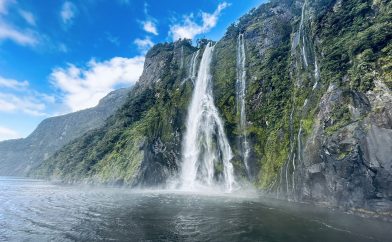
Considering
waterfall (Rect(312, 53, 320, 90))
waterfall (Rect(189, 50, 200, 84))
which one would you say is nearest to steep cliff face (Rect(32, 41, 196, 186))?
waterfall (Rect(189, 50, 200, 84))

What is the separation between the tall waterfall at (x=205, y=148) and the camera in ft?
137

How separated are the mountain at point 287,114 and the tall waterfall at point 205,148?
0.23 m

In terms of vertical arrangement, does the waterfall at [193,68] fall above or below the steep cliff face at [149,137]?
above

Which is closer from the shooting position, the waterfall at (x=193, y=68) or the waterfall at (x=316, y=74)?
the waterfall at (x=316, y=74)

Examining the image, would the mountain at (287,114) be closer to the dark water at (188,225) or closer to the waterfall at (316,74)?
the waterfall at (316,74)

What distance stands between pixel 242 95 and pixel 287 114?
38.0ft

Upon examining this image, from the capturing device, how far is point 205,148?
44781 millimetres

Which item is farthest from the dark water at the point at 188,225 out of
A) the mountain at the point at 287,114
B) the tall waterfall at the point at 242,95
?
the tall waterfall at the point at 242,95

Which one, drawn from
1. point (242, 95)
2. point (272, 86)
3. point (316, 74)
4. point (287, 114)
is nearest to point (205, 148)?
point (242, 95)

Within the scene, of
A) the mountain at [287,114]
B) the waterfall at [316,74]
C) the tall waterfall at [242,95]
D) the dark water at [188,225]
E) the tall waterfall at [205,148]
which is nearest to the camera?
the dark water at [188,225]

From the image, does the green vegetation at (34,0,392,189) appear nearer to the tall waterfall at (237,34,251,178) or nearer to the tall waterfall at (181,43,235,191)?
the tall waterfall at (237,34,251,178)

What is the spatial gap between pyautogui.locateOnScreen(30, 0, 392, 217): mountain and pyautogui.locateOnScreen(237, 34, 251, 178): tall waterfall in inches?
7.7

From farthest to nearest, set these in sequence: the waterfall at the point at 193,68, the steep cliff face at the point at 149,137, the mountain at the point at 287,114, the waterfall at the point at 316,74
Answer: the waterfall at the point at 193,68, the steep cliff face at the point at 149,137, the waterfall at the point at 316,74, the mountain at the point at 287,114

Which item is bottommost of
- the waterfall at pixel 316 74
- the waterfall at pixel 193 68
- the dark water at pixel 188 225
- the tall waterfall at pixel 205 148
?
the dark water at pixel 188 225
